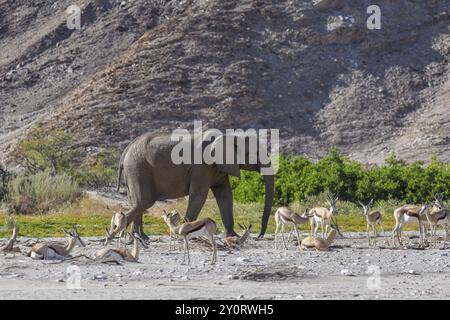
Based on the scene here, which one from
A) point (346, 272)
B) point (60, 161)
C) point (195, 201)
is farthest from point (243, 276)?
point (60, 161)

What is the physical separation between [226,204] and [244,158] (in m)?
1.14

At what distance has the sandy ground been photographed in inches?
571

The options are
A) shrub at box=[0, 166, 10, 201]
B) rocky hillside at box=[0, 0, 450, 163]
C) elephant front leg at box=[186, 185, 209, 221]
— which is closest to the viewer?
elephant front leg at box=[186, 185, 209, 221]

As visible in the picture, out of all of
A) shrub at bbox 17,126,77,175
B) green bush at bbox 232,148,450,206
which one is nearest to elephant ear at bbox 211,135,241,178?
green bush at bbox 232,148,450,206

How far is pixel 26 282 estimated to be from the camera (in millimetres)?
15688

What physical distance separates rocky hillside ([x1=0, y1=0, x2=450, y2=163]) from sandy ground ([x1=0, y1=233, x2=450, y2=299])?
39.5m

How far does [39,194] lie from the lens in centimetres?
3625

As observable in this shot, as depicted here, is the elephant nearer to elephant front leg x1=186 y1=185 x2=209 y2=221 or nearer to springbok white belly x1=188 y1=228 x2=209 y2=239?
elephant front leg x1=186 y1=185 x2=209 y2=221

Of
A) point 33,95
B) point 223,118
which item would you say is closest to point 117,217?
point 223,118

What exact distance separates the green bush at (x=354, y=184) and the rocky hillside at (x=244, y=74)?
2017cm

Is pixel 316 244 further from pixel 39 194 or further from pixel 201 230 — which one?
pixel 39 194

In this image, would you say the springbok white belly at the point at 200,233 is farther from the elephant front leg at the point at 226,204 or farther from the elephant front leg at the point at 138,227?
the elephant front leg at the point at 226,204

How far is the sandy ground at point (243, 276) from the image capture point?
47.6 ft
